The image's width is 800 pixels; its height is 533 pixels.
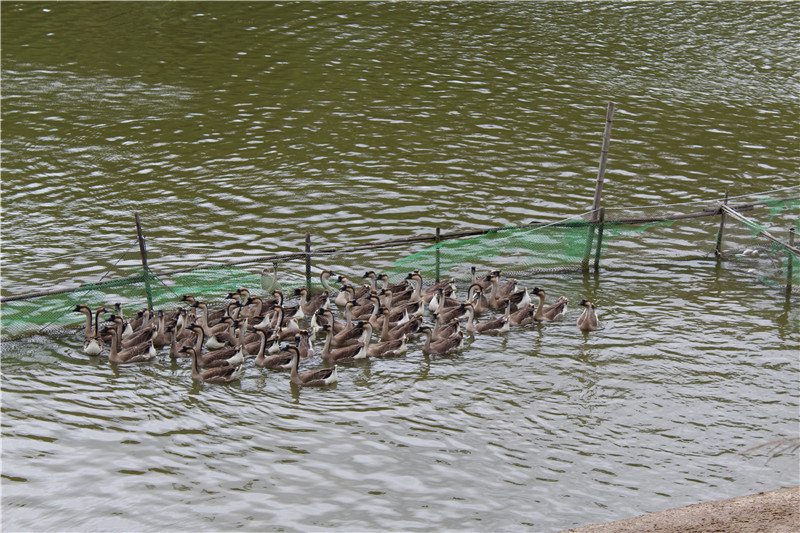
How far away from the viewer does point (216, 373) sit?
604 inches

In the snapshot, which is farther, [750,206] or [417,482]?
[750,206]

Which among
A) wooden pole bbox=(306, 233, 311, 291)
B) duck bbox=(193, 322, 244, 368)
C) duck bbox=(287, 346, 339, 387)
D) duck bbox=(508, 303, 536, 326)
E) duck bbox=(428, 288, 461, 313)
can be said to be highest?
wooden pole bbox=(306, 233, 311, 291)

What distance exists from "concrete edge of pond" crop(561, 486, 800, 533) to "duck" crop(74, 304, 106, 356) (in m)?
8.87

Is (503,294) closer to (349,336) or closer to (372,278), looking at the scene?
(372,278)

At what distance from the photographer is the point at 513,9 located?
124ft

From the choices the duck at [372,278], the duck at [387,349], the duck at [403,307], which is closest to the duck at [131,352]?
the duck at [387,349]

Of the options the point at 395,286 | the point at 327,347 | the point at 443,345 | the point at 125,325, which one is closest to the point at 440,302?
the point at 395,286

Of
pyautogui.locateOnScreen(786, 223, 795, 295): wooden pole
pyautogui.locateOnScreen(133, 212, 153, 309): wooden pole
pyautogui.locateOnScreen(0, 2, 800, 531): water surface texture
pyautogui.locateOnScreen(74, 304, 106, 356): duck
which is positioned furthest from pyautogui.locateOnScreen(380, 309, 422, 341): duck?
pyautogui.locateOnScreen(786, 223, 795, 295): wooden pole

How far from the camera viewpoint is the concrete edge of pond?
11.1 meters

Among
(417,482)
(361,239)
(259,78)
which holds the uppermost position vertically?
(259,78)

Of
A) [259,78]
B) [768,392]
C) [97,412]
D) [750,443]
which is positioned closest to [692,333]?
[768,392]

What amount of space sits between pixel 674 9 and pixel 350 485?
99.6ft

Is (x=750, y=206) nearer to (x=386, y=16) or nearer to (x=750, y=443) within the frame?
(x=750, y=443)

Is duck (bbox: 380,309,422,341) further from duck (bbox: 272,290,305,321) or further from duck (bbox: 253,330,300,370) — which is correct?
duck (bbox: 253,330,300,370)
